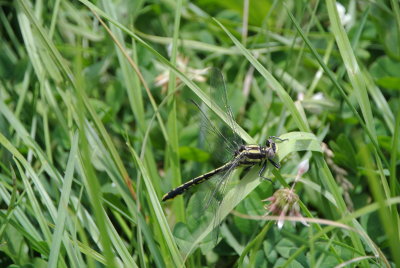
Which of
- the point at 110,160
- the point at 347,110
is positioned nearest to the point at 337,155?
the point at 347,110

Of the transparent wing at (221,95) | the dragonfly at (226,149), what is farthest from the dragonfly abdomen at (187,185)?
the transparent wing at (221,95)

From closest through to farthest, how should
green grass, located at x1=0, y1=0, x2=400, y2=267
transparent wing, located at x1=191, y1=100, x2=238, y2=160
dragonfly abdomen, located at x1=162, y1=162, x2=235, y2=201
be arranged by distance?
green grass, located at x1=0, y1=0, x2=400, y2=267 < dragonfly abdomen, located at x1=162, y1=162, x2=235, y2=201 < transparent wing, located at x1=191, y1=100, x2=238, y2=160

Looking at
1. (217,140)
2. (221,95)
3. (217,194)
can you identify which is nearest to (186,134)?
(217,140)

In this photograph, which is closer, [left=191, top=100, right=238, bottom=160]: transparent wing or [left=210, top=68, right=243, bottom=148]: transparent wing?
[left=210, top=68, right=243, bottom=148]: transparent wing

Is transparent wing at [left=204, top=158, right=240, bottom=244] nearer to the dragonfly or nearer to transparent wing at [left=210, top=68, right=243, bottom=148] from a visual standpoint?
the dragonfly

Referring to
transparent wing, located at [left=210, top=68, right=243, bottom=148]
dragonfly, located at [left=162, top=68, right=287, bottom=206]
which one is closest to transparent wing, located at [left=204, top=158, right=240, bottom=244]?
dragonfly, located at [left=162, top=68, right=287, bottom=206]

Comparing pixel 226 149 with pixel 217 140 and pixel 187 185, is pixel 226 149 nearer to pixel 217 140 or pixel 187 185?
pixel 217 140

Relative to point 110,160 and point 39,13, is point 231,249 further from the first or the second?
point 39,13
